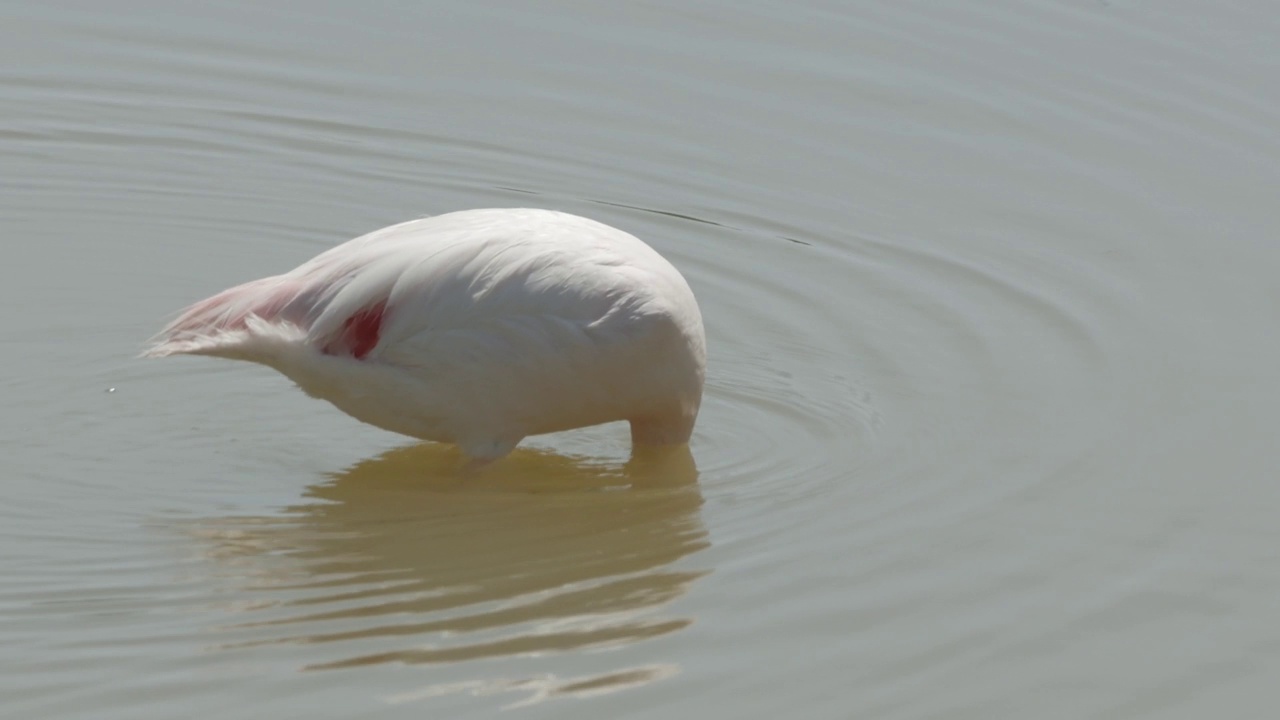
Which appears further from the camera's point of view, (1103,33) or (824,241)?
(1103,33)

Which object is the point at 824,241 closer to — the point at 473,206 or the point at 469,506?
the point at 473,206

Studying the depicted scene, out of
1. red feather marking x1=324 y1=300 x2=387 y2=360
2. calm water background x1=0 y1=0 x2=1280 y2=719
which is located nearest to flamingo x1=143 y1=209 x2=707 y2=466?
red feather marking x1=324 y1=300 x2=387 y2=360

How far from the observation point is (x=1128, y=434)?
722cm

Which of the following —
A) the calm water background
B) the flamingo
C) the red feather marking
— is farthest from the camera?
the red feather marking

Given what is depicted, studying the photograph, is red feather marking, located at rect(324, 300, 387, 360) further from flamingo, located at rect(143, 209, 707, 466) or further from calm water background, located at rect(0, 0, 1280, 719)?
calm water background, located at rect(0, 0, 1280, 719)

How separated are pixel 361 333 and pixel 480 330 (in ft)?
1.45

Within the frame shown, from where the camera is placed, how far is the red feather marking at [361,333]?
6707 millimetres

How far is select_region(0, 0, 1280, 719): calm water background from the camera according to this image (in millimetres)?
5555

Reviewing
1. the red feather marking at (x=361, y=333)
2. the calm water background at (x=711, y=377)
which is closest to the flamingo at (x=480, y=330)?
the red feather marking at (x=361, y=333)

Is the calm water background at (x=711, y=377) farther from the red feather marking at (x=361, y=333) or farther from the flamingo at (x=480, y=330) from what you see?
the red feather marking at (x=361, y=333)

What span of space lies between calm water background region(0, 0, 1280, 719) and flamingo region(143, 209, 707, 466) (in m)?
0.35

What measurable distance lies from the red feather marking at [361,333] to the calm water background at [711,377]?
0.55m

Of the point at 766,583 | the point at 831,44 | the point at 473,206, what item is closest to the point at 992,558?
the point at 766,583

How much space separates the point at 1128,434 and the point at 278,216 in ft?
13.7
